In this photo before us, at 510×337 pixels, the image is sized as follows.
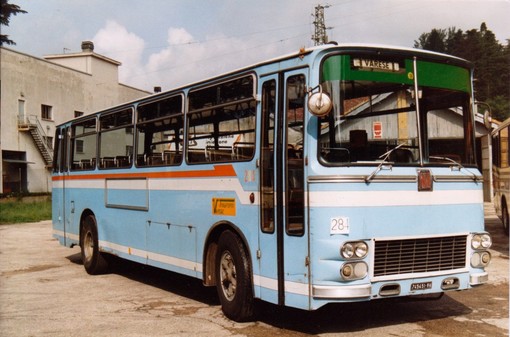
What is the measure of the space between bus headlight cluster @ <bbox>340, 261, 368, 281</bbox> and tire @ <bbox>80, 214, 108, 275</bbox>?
7020 millimetres

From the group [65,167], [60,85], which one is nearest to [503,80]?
[60,85]

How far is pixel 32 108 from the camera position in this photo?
142 feet

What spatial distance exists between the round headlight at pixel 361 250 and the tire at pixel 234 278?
156 centimetres

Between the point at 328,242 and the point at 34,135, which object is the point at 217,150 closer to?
the point at 328,242

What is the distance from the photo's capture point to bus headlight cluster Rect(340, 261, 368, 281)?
6297mm

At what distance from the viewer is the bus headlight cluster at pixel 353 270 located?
20.7ft

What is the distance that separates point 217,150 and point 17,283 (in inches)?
217

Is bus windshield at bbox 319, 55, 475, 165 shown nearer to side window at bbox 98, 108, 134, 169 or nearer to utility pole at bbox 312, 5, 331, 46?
side window at bbox 98, 108, 134, 169

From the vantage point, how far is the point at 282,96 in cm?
698

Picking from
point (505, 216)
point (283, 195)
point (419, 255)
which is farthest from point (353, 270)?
point (505, 216)

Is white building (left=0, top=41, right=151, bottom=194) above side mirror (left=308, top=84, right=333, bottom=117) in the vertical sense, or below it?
above

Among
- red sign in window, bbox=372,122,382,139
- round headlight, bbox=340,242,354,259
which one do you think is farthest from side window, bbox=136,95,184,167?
round headlight, bbox=340,242,354,259

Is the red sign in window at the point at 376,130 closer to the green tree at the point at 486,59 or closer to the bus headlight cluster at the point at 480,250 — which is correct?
the bus headlight cluster at the point at 480,250

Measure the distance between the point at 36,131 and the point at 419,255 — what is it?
40.3 m
